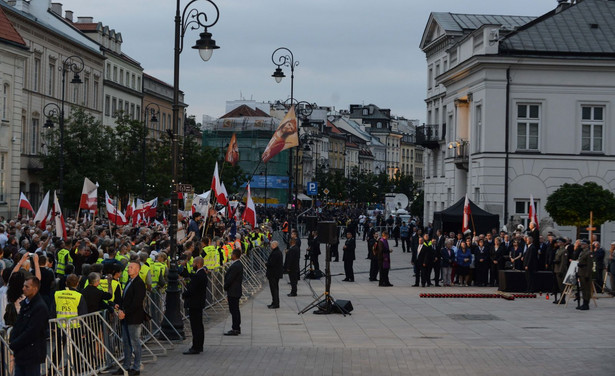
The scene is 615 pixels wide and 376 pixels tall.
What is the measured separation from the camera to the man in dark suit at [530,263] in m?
28.8

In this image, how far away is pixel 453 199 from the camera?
2119 inches

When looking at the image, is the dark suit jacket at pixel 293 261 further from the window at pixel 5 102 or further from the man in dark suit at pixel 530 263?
the window at pixel 5 102

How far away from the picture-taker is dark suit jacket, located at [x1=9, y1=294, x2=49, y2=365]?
10.5 m

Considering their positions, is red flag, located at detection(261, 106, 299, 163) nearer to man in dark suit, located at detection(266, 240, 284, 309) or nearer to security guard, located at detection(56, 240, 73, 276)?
man in dark suit, located at detection(266, 240, 284, 309)

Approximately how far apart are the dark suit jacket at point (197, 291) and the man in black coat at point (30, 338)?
6109 millimetres

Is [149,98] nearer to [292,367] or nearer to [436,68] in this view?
[436,68]

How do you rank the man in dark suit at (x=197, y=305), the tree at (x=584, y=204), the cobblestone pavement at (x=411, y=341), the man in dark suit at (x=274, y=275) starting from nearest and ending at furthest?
the cobblestone pavement at (x=411, y=341), the man in dark suit at (x=197, y=305), the man in dark suit at (x=274, y=275), the tree at (x=584, y=204)

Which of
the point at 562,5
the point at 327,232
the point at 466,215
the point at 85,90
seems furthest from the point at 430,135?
the point at 327,232

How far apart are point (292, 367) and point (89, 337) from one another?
3.11 m

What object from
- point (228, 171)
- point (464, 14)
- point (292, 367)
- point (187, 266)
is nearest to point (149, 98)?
point (228, 171)

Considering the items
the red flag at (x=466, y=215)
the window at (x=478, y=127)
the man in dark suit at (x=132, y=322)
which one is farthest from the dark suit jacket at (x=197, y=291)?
the window at (x=478, y=127)

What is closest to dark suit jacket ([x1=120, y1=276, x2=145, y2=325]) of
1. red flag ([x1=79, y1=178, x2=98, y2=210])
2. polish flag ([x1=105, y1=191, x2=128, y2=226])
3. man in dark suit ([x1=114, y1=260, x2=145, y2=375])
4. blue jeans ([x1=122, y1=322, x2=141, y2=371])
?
man in dark suit ([x1=114, y1=260, x2=145, y2=375])

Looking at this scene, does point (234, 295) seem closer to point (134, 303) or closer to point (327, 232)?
point (327, 232)

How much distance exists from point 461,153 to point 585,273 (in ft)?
85.7
